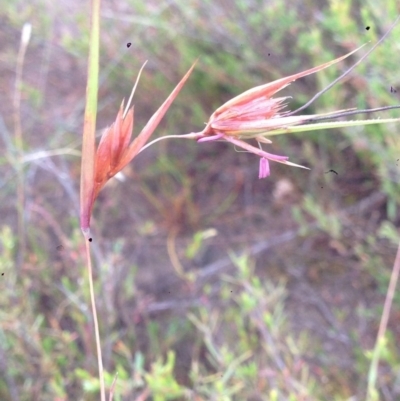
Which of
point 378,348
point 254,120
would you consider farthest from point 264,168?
point 378,348

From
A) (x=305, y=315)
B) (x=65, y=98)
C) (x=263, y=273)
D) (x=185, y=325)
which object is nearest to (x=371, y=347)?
(x=305, y=315)

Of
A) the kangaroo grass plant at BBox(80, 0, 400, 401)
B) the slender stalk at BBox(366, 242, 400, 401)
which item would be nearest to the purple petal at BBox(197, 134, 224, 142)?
the kangaroo grass plant at BBox(80, 0, 400, 401)

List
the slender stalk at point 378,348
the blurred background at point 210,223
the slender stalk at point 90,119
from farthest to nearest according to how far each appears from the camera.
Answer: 1. the blurred background at point 210,223
2. the slender stalk at point 378,348
3. the slender stalk at point 90,119

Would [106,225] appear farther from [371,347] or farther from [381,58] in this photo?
[381,58]

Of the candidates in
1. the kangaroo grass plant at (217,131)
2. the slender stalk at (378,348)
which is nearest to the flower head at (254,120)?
the kangaroo grass plant at (217,131)

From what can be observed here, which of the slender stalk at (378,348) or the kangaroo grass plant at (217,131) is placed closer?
the kangaroo grass plant at (217,131)

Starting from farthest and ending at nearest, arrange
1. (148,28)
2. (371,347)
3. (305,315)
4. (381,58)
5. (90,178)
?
1. (148,28)
2. (305,315)
3. (371,347)
4. (381,58)
5. (90,178)

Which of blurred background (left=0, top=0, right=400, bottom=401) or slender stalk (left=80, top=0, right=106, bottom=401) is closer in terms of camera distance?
slender stalk (left=80, top=0, right=106, bottom=401)

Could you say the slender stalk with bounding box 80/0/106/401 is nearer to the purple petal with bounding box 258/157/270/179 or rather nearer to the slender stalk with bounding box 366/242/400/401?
the purple petal with bounding box 258/157/270/179

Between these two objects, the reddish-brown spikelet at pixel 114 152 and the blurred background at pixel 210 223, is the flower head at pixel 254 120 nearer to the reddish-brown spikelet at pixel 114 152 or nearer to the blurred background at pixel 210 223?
the reddish-brown spikelet at pixel 114 152
